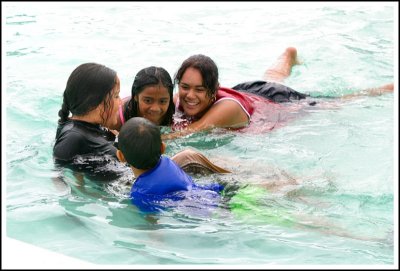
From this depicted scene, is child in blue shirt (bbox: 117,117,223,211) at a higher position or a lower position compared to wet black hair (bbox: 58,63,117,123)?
lower

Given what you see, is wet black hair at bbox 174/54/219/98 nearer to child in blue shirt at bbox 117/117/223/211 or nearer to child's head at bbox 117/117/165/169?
child in blue shirt at bbox 117/117/223/211

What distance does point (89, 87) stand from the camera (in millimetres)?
4230

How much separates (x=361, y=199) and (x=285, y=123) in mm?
1909

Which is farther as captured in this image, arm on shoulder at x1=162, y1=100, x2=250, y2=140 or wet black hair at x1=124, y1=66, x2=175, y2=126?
arm on shoulder at x1=162, y1=100, x2=250, y2=140

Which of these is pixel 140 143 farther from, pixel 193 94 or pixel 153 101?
pixel 193 94

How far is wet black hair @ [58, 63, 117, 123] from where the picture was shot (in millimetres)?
4230

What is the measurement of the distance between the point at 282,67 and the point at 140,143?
427 centimetres

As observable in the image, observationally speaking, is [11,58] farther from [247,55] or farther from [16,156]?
[16,156]

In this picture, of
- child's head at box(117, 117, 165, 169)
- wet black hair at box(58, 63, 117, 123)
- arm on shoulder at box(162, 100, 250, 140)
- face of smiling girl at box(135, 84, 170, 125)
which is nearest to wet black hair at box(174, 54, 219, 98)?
arm on shoulder at box(162, 100, 250, 140)

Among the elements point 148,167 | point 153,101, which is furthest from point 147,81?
point 148,167

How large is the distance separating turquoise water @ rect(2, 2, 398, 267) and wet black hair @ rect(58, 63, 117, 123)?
1.64 ft

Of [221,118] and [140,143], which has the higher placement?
[140,143]

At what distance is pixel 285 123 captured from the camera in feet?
20.0

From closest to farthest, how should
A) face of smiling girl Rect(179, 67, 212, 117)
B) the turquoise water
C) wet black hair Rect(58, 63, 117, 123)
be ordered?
the turquoise water → wet black hair Rect(58, 63, 117, 123) → face of smiling girl Rect(179, 67, 212, 117)
